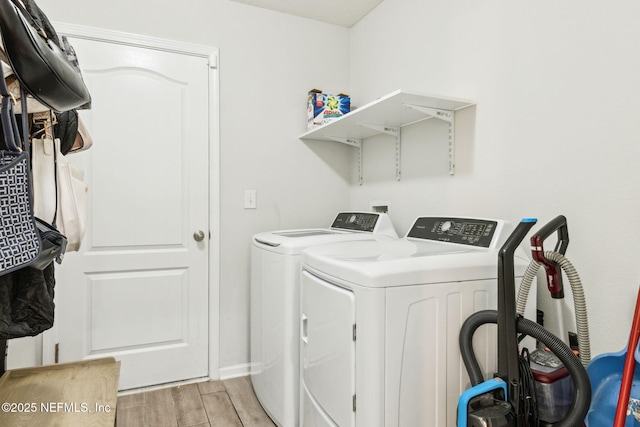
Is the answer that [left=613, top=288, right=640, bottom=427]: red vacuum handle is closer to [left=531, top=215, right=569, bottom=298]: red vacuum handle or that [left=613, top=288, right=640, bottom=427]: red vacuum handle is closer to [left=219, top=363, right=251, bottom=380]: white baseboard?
[left=531, top=215, right=569, bottom=298]: red vacuum handle

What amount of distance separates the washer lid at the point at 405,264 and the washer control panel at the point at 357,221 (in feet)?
2.18

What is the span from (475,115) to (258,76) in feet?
4.86

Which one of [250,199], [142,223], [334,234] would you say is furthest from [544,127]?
[142,223]

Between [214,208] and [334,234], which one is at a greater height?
[214,208]

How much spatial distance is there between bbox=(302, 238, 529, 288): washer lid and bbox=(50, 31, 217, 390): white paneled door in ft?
3.90

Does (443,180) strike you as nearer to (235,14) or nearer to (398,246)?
(398,246)

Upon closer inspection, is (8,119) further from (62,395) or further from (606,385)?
(606,385)

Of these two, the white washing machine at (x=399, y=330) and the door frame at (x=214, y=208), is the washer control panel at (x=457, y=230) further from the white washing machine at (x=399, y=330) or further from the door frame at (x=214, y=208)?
the door frame at (x=214, y=208)

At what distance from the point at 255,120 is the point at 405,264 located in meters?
1.74

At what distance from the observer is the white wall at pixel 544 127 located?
1.23m

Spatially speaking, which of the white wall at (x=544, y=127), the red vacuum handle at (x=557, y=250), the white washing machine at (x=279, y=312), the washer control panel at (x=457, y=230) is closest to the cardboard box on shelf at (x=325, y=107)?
the white wall at (x=544, y=127)

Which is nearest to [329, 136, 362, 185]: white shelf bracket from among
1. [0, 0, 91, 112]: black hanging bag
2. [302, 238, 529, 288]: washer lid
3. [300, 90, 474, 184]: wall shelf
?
[300, 90, 474, 184]: wall shelf

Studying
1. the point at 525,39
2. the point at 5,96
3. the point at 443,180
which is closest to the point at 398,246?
the point at 443,180

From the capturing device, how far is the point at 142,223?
232 cm
